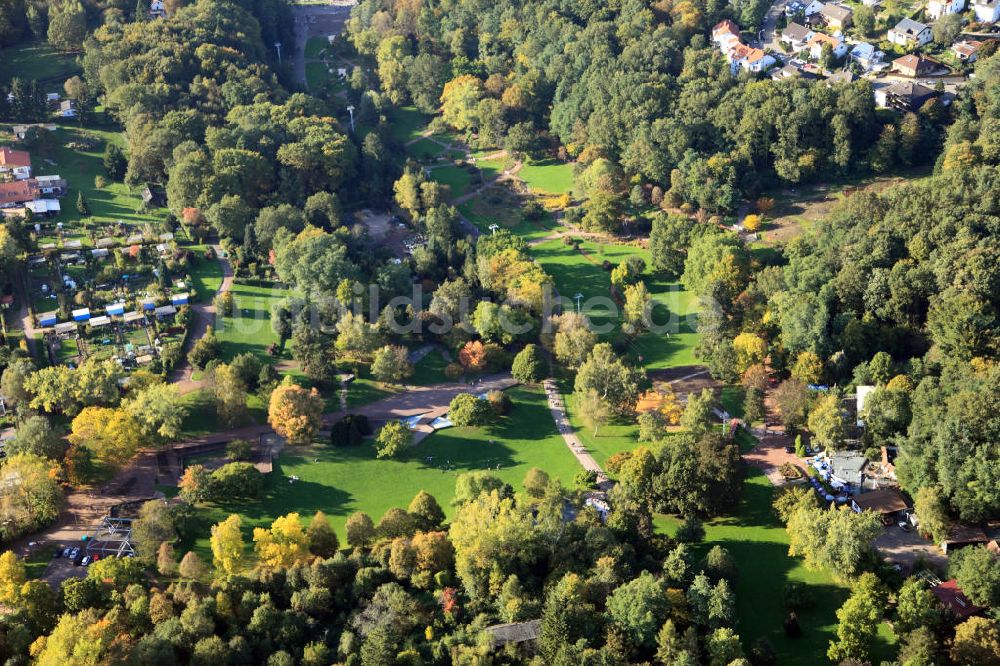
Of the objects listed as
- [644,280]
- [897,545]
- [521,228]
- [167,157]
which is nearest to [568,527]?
[897,545]

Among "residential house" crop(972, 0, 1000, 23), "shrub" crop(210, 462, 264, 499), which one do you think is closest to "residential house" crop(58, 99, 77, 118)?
"shrub" crop(210, 462, 264, 499)

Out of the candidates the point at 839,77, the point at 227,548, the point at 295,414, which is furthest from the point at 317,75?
the point at 227,548

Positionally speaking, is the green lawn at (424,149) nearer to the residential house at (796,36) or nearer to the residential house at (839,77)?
the residential house at (796,36)

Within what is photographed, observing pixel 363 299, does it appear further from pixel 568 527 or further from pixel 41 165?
pixel 41 165

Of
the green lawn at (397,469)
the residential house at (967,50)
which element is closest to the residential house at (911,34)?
the residential house at (967,50)

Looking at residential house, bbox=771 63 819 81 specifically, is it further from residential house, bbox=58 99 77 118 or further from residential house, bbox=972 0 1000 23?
residential house, bbox=58 99 77 118
